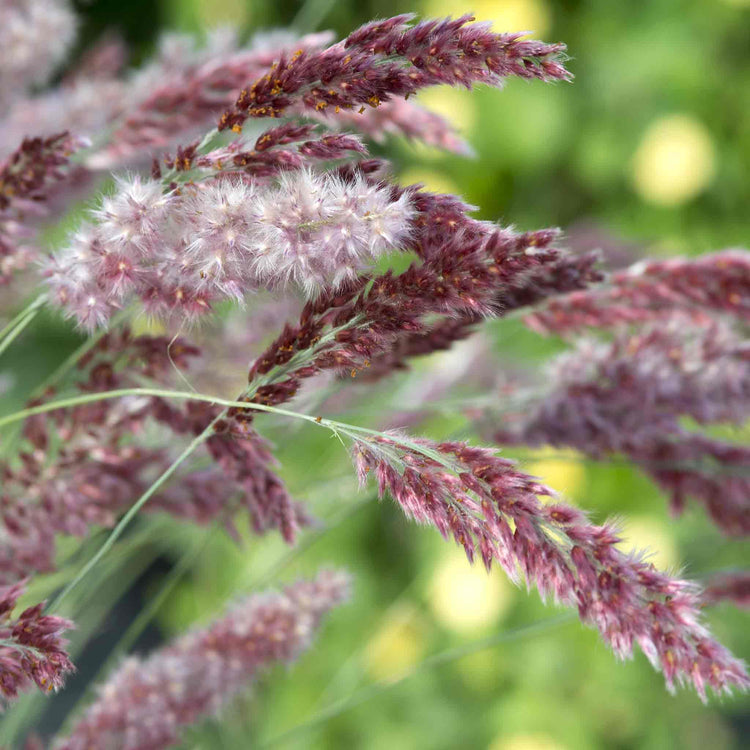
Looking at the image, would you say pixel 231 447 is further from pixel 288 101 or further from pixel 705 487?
pixel 705 487

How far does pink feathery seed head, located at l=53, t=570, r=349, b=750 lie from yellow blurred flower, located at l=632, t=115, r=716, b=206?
50.7 inches

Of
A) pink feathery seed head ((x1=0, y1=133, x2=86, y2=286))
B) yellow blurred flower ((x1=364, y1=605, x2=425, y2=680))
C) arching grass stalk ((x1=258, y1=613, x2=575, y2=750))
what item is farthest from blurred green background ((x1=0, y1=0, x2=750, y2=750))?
pink feathery seed head ((x1=0, y1=133, x2=86, y2=286))

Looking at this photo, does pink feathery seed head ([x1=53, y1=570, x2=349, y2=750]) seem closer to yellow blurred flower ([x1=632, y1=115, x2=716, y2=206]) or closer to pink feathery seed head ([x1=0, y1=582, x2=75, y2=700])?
pink feathery seed head ([x1=0, y1=582, x2=75, y2=700])

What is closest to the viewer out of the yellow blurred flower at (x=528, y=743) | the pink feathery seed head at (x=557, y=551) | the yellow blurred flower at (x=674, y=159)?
the pink feathery seed head at (x=557, y=551)

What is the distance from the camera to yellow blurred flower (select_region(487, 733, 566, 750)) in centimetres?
130

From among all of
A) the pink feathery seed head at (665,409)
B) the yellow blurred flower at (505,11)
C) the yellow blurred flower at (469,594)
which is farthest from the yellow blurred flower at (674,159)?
the pink feathery seed head at (665,409)

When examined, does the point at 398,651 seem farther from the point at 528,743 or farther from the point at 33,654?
the point at 33,654

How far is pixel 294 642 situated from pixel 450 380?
0.38 meters

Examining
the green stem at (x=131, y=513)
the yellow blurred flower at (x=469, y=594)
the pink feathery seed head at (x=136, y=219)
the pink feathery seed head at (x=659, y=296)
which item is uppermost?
the pink feathery seed head at (x=136, y=219)

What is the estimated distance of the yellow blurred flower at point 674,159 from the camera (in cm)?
155

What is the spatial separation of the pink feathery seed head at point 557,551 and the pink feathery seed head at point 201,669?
209 mm

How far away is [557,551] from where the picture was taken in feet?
0.97

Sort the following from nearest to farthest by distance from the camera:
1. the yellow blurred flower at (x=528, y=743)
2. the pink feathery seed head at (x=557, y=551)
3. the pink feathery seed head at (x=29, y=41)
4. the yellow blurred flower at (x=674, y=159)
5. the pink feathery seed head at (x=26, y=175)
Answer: the pink feathery seed head at (x=557, y=551) < the pink feathery seed head at (x=26, y=175) < the pink feathery seed head at (x=29, y=41) < the yellow blurred flower at (x=528, y=743) < the yellow blurred flower at (x=674, y=159)

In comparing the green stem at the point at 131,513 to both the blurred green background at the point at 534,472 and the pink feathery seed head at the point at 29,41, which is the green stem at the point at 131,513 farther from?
the blurred green background at the point at 534,472
